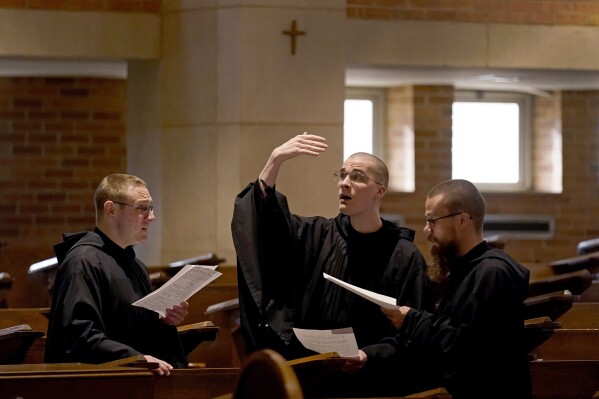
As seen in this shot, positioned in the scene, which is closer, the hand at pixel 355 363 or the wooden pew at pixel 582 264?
the hand at pixel 355 363

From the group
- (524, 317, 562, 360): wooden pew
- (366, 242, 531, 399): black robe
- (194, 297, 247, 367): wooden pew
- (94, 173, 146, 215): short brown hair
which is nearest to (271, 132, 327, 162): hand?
(94, 173, 146, 215): short brown hair

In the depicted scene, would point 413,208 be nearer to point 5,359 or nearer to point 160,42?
point 160,42

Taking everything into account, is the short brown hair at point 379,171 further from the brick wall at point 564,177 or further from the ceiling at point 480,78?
the brick wall at point 564,177

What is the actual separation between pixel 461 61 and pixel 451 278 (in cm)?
602

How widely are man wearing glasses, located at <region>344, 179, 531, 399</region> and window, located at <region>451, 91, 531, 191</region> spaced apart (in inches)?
324

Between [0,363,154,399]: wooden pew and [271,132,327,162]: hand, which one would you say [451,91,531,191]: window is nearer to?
[271,132,327,162]: hand

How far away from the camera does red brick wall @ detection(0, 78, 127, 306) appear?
1240 centimetres

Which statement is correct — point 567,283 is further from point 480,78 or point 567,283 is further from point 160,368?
point 480,78

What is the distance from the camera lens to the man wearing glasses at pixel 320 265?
5.58 meters

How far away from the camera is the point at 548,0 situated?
37.0 feet

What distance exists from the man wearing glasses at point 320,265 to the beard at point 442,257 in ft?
0.64

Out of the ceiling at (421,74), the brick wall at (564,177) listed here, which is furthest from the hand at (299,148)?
the brick wall at (564,177)

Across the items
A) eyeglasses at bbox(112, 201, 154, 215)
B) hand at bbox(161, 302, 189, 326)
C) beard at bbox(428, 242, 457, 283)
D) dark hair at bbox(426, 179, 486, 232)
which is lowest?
hand at bbox(161, 302, 189, 326)

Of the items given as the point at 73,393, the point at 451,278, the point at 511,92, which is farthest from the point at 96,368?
the point at 511,92
